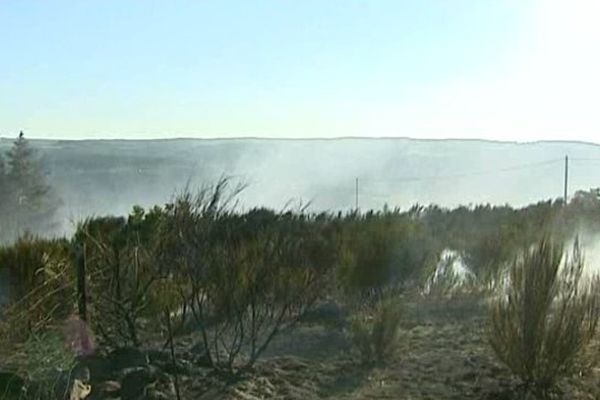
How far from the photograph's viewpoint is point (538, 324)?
9680 millimetres

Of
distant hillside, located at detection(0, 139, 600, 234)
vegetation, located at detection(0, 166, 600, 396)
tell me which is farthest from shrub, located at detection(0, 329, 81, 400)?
distant hillside, located at detection(0, 139, 600, 234)

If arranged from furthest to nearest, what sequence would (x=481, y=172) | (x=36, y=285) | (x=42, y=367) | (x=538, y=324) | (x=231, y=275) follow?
(x=481, y=172) → (x=36, y=285) → (x=231, y=275) → (x=538, y=324) → (x=42, y=367)

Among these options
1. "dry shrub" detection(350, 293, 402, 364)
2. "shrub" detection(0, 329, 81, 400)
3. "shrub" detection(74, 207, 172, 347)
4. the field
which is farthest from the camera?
"dry shrub" detection(350, 293, 402, 364)

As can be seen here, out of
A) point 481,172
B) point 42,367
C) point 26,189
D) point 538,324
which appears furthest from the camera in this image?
point 481,172

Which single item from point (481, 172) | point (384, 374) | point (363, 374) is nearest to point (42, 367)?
point (363, 374)

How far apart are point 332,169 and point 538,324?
347 feet

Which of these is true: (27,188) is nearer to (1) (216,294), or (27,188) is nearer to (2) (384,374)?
(1) (216,294)

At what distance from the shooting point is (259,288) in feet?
36.9

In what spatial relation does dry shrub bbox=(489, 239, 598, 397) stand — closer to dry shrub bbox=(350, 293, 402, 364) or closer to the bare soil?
the bare soil

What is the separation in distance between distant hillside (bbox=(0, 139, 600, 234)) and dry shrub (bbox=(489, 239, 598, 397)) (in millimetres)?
56919

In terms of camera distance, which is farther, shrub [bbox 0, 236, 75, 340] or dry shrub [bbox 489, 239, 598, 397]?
shrub [bbox 0, 236, 75, 340]

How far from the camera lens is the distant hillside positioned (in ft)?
269

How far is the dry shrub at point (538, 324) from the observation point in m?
9.73

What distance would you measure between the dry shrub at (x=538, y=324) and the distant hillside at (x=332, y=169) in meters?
56.9
